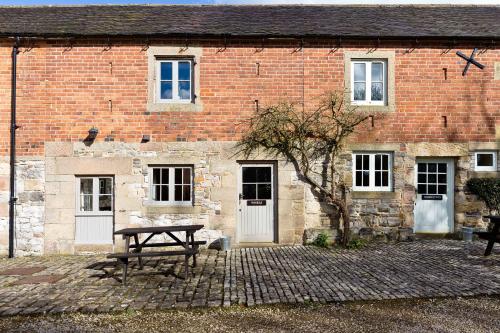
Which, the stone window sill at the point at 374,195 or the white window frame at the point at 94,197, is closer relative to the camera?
the white window frame at the point at 94,197

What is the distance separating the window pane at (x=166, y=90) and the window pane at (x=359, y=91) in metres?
4.88

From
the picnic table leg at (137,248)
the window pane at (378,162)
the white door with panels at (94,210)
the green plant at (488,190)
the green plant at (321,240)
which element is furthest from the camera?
the window pane at (378,162)

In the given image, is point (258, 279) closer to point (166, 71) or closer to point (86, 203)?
point (86, 203)

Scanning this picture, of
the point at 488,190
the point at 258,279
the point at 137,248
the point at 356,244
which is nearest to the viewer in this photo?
the point at 258,279

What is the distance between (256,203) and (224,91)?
302cm

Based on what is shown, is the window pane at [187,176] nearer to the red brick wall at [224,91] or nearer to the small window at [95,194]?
the red brick wall at [224,91]

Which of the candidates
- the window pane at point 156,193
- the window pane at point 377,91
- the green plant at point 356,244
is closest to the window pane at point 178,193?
the window pane at point 156,193

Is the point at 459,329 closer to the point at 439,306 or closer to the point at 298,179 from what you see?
the point at 439,306

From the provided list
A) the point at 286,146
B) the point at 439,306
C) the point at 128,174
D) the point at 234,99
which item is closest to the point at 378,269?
the point at 439,306

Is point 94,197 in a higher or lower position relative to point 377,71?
lower

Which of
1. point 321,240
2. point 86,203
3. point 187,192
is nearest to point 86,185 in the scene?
point 86,203

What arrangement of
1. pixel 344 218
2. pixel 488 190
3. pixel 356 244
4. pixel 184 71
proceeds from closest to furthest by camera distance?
pixel 356 244, pixel 344 218, pixel 488 190, pixel 184 71

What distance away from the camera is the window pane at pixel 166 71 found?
32.4 feet

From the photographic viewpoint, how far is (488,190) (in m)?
9.80
